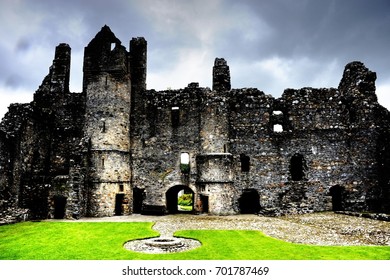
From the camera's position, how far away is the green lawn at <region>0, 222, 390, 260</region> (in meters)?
8.30

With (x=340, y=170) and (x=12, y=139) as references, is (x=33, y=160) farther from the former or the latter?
(x=340, y=170)

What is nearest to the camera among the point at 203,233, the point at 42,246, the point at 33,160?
the point at 42,246

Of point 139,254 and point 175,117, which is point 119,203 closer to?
point 175,117

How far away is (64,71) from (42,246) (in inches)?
672

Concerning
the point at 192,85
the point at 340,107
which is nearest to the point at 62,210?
the point at 192,85

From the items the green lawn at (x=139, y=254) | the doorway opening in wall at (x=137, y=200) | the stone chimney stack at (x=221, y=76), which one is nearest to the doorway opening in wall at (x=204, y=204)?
the doorway opening in wall at (x=137, y=200)

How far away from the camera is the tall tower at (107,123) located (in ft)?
64.7

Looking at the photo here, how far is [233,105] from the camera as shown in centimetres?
2205

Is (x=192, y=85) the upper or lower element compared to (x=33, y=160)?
upper

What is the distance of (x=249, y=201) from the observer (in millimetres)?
22797

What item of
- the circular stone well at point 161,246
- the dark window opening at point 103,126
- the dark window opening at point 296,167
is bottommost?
the circular stone well at point 161,246

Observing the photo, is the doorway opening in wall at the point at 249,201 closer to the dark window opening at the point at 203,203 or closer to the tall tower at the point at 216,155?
the tall tower at the point at 216,155

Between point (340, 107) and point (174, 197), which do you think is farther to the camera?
point (174, 197)

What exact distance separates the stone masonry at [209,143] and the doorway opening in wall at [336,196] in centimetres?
7
